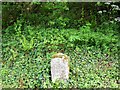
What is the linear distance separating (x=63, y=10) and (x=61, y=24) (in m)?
0.27

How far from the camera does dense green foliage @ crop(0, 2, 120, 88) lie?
3160 mm

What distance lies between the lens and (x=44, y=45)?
3.57 metres

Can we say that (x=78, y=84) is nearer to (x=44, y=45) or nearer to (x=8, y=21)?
(x=44, y=45)

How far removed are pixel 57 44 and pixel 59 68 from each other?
595mm

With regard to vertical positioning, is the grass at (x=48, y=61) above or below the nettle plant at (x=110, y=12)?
below

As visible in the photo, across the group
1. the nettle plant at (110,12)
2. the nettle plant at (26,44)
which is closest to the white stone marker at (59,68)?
the nettle plant at (26,44)

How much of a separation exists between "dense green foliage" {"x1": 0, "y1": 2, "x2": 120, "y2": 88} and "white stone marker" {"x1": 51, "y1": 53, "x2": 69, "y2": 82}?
0.07 m

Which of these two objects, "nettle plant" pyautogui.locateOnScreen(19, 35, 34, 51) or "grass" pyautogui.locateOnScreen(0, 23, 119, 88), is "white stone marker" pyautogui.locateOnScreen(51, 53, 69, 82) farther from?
"nettle plant" pyautogui.locateOnScreen(19, 35, 34, 51)

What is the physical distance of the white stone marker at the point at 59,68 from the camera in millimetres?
3078

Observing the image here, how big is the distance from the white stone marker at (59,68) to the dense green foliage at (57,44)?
7 cm

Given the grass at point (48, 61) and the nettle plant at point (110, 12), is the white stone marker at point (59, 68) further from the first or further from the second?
the nettle plant at point (110, 12)

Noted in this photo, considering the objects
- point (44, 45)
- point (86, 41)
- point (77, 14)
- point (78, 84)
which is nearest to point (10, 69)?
point (44, 45)

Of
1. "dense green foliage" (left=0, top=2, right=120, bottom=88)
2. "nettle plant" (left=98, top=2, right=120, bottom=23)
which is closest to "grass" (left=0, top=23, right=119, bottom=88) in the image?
"dense green foliage" (left=0, top=2, right=120, bottom=88)

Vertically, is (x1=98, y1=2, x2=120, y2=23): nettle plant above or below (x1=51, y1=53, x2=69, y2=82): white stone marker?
above
